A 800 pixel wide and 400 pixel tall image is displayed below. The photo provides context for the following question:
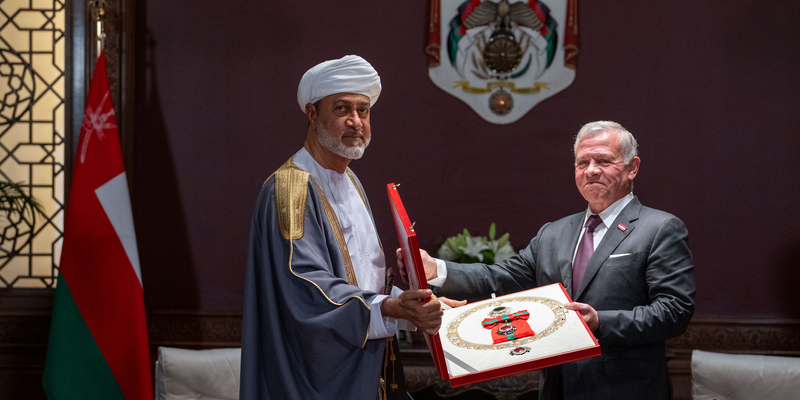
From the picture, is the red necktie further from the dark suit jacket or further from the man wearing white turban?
the man wearing white turban

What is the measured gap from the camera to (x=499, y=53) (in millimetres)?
3699

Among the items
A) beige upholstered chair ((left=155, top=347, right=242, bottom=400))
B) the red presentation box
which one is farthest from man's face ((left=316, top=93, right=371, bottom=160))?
beige upholstered chair ((left=155, top=347, right=242, bottom=400))

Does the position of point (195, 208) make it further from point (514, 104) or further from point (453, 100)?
point (514, 104)

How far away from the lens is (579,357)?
1869 mm

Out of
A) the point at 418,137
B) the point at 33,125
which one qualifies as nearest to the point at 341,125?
the point at 418,137

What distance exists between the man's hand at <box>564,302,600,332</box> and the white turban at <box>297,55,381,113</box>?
994mm

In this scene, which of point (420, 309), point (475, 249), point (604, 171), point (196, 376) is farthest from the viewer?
point (475, 249)

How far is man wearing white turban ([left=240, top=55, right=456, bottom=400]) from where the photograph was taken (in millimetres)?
1788

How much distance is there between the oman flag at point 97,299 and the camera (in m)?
3.14

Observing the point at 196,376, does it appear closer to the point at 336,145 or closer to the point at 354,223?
the point at 354,223

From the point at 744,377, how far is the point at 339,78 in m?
2.47

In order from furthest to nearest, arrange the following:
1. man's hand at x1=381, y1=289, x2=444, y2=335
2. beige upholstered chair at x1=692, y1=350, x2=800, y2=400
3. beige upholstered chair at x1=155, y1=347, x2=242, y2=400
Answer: beige upholstered chair at x1=155, y1=347, x2=242, y2=400 → beige upholstered chair at x1=692, y1=350, x2=800, y2=400 → man's hand at x1=381, y1=289, x2=444, y2=335

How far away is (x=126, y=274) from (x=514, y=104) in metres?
2.40

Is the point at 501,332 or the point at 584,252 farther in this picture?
the point at 584,252
